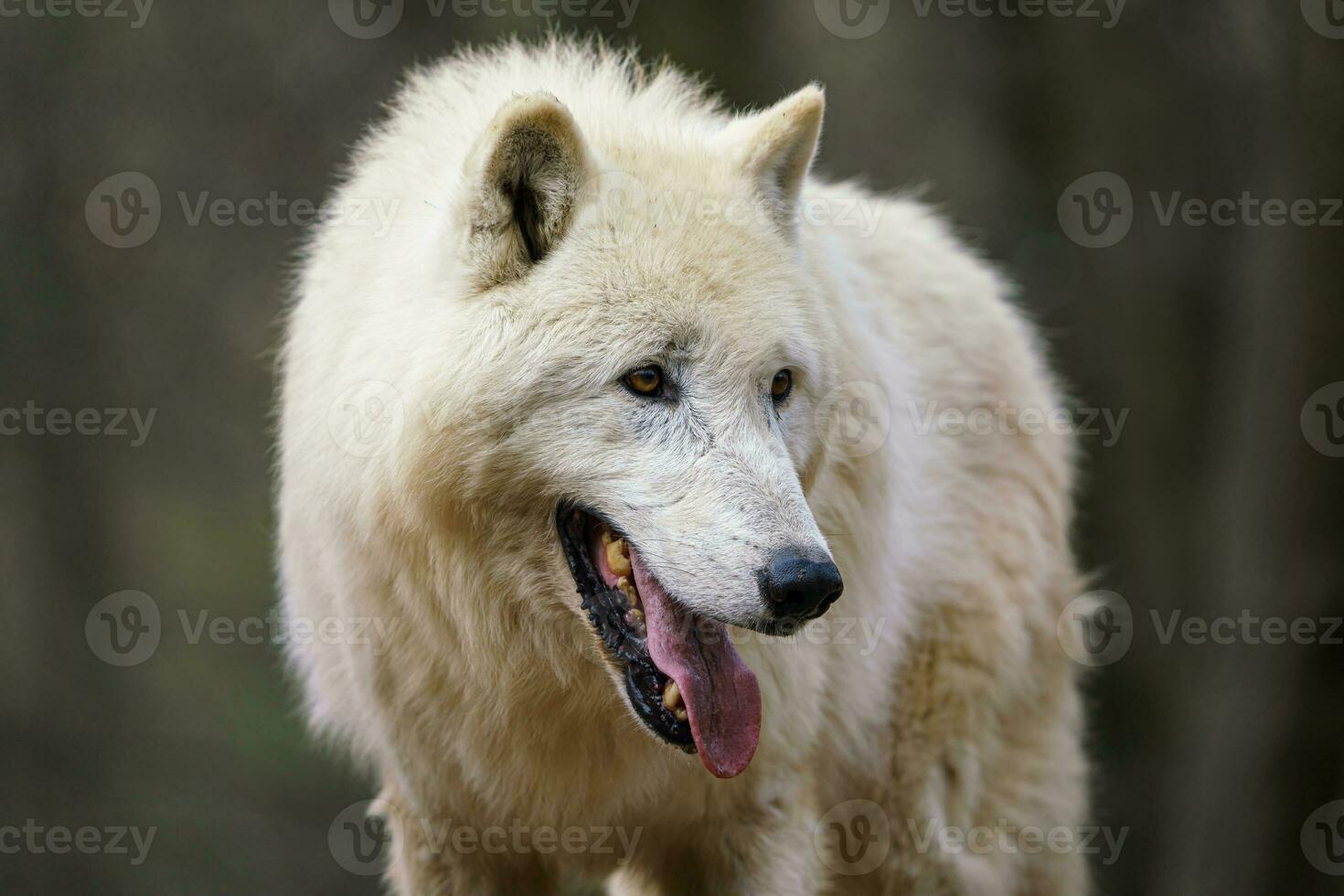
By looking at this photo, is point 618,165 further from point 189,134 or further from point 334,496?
point 189,134

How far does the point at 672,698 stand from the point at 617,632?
0.69 ft

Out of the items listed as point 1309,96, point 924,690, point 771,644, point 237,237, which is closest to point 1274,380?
point 1309,96

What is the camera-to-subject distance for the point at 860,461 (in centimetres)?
415

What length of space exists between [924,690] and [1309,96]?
4.26 meters
